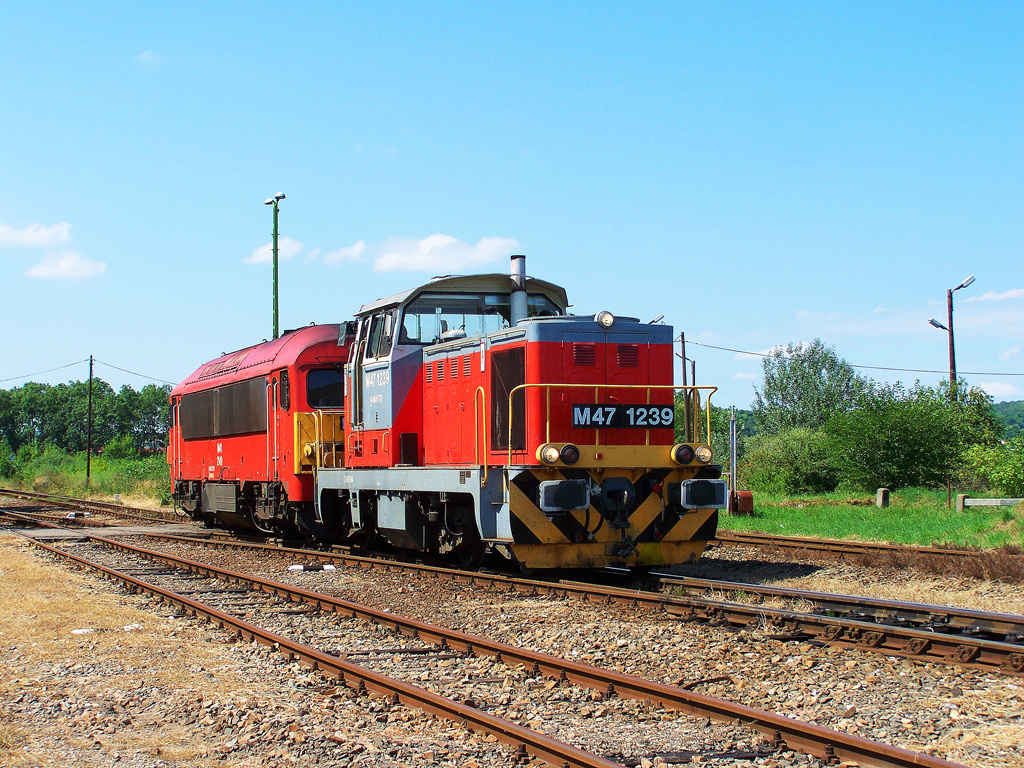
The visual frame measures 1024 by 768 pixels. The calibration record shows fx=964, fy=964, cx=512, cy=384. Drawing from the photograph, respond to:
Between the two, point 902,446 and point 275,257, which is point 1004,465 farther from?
point 275,257

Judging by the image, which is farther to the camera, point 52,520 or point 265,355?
point 52,520

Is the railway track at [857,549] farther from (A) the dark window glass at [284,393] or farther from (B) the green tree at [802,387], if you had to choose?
(B) the green tree at [802,387]

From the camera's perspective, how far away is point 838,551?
42.2 ft

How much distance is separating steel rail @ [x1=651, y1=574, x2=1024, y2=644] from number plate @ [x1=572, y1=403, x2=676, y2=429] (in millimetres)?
2232

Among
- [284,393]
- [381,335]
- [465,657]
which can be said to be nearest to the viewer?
[465,657]

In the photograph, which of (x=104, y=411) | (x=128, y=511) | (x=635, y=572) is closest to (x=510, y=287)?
(x=635, y=572)

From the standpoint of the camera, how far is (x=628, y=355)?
10.7m

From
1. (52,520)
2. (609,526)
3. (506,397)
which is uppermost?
(506,397)

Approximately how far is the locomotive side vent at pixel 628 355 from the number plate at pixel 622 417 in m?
0.47

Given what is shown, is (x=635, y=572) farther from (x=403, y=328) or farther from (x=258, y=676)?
(x=258, y=676)

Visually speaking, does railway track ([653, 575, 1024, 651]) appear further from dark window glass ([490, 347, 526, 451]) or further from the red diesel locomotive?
dark window glass ([490, 347, 526, 451])

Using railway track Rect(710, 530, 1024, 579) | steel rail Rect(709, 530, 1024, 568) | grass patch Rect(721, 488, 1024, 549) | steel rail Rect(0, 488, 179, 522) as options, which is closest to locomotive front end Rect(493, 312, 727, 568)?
railway track Rect(710, 530, 1024, 579)

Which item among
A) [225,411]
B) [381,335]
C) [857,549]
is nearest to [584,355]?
[381,335]

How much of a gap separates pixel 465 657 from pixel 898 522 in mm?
12495
